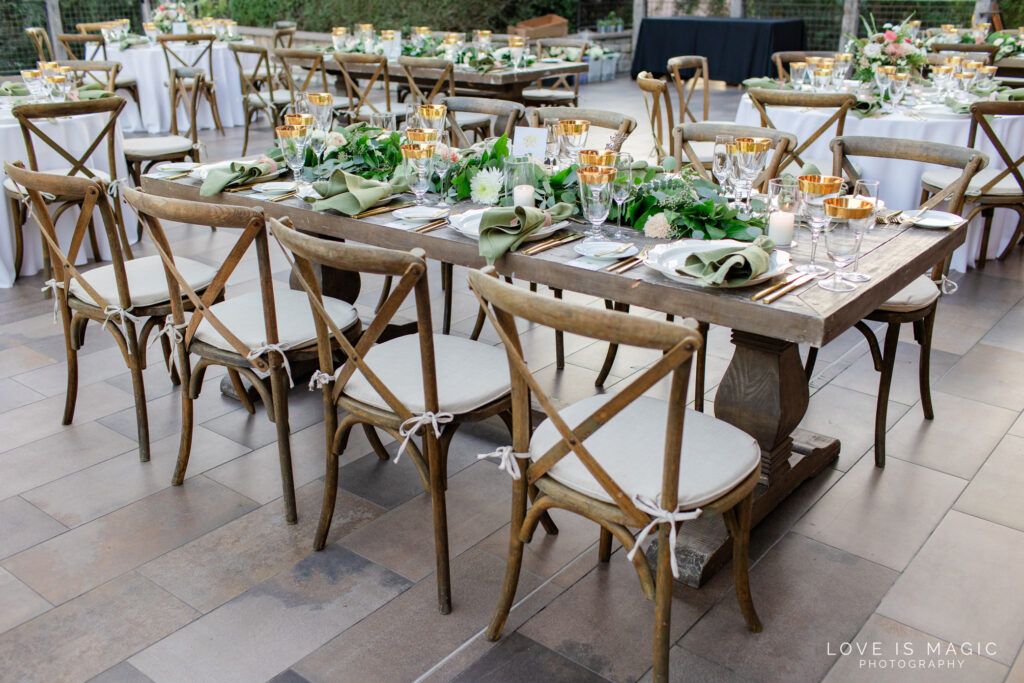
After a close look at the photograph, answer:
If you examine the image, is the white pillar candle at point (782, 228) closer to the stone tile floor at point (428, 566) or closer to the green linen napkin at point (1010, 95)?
the stone tile floor at point (428, 566)

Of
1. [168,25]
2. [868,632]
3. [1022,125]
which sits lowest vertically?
[868,632]

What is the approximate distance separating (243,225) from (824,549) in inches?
61.3

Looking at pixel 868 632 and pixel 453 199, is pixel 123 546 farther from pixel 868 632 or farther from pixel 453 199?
pixel 868 632

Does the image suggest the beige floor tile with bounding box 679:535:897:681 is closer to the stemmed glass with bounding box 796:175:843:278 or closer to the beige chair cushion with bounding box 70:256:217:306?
the stemmed glass with bounding box 796:175:843:278

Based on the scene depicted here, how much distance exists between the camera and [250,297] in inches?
96.0

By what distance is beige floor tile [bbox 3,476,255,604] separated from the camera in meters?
2.02

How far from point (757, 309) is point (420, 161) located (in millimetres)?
1056

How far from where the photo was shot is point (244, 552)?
6.90 feet

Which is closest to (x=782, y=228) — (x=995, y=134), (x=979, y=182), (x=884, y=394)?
(x=884, y=394)

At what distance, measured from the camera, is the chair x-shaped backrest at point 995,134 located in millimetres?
3600

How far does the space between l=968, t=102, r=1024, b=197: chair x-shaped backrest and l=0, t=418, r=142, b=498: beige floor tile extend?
11.4 ft

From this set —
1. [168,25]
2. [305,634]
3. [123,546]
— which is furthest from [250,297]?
[168,25]

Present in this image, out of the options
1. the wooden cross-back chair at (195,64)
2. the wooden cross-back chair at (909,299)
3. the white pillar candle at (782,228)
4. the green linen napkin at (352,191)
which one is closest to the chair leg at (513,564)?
the white pillar candle at (782,228)

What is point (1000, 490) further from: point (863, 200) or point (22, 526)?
point (22, 526)
